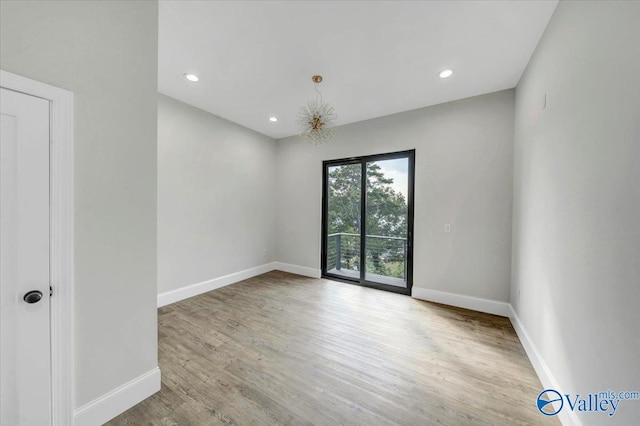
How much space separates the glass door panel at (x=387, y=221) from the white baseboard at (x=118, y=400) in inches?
128

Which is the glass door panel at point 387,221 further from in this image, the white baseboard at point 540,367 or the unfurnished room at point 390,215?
the white baseboard at point 540,367

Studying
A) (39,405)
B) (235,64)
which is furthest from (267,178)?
(39,405)

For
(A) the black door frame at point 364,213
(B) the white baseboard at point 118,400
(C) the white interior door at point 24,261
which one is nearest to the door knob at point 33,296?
(C) the white interior door at point 24,261

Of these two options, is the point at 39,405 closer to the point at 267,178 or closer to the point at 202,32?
the point at 202,32

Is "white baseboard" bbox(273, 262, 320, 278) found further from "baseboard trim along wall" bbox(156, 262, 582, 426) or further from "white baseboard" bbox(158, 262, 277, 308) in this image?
"white baseboard" bbox(158, 262, 277, 308)

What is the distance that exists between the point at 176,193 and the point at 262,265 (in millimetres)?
2252

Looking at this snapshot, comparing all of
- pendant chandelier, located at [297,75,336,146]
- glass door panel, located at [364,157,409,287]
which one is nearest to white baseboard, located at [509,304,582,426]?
glass door panel, located at [364,157,409,287]

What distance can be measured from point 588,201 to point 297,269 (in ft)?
14.1

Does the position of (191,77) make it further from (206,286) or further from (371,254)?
(371,254)

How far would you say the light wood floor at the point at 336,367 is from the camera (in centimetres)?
158

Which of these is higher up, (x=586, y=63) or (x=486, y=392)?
(x=586, y=63)

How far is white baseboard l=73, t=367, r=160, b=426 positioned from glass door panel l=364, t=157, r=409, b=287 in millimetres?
3259

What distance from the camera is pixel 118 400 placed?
1.55 metres

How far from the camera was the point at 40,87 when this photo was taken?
123 cm
